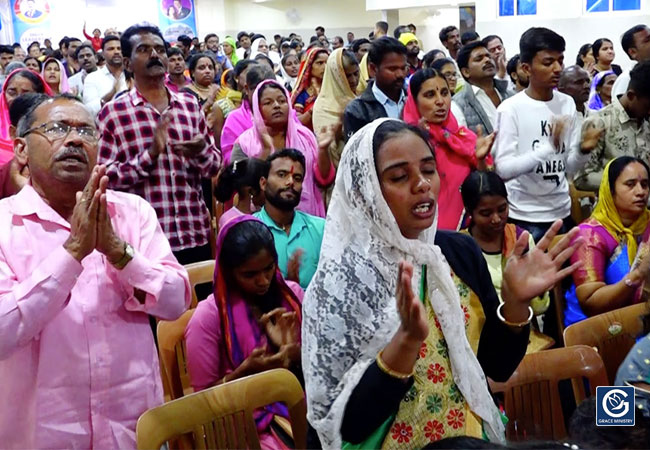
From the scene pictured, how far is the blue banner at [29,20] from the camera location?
15587 millimetres

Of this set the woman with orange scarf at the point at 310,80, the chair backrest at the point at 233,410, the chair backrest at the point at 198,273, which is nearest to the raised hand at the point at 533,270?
the chair backrest at the point at 233,410

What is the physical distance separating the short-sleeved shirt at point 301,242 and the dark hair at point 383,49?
1.05m

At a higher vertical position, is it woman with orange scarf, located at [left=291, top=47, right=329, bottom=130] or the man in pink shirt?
woman with orange scarf, located at [left=291, top=47, right=329, bottom=130]

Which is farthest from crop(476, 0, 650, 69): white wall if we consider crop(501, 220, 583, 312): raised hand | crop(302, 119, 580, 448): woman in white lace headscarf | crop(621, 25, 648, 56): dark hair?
crop(302, 119, 580, 448): woman in white lace headscarf

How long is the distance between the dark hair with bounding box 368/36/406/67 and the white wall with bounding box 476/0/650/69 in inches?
291

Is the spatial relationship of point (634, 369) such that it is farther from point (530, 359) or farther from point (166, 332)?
point (166, 332)

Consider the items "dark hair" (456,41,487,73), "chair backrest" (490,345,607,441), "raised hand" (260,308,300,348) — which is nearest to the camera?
"chair backrest" (490,345,607,441)

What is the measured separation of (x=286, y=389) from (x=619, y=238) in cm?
154

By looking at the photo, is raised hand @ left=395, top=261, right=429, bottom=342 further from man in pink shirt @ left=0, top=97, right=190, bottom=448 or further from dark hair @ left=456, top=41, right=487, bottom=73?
dark hair @ left=456, top=41, right=487, bottom=73

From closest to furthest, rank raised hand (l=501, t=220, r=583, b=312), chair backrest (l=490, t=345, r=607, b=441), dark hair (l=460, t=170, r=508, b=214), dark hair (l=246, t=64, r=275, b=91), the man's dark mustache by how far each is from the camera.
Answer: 1. raised hand (l=501, t=220, r=583, b=312)
2. the man's dark mustache
3. chair backrest (l=490, t=345, r=607, b=441)
4. dark hair (l=460, t=170, r=508, b=214)
5. dark hair (l=246, t=64, r=275, b=91)

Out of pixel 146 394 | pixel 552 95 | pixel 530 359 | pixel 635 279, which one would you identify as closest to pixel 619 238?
pixel 635 279

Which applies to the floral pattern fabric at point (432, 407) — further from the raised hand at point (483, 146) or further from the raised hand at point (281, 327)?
the raised hand at point (483, 146)

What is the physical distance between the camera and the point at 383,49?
3369mm

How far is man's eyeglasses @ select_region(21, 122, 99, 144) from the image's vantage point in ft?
5.16
